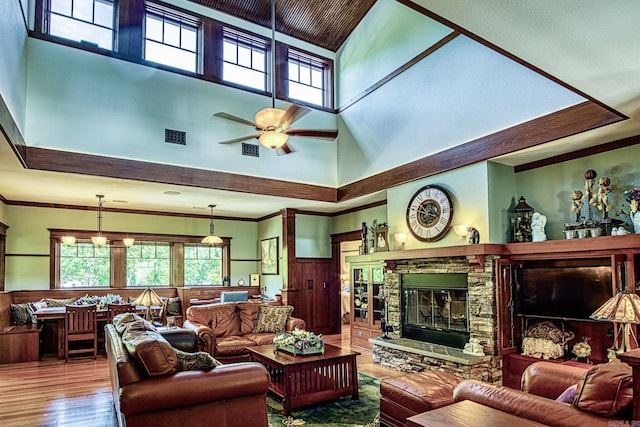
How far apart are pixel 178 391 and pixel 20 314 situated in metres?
6.31

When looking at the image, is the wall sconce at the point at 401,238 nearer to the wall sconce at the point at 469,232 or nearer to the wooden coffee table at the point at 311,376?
the wall sconce at the point at 469,232

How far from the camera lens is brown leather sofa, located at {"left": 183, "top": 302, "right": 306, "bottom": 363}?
5.73m

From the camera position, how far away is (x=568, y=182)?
17.3 feet

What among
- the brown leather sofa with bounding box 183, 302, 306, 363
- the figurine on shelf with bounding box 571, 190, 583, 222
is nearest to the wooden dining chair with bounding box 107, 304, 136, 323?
the brown leather sofa with bounding box 183, 302, 306, 363

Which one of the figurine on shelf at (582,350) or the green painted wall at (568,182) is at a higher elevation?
the green painted wall at (568,182)

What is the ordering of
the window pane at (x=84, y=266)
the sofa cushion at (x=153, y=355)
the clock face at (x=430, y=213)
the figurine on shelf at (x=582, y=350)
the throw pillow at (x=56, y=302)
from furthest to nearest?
the window pane at (x=84, y=266), the throw pillow at (x=56, y=302), the clock face at (x=430, y=213), the figurine on shelf at (x=582, y=350), the sofa cushion at (x=153, y=355)

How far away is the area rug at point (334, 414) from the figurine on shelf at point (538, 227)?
9.04ft

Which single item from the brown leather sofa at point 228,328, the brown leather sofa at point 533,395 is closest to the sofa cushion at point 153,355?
the brown leather sofa at point 533,395

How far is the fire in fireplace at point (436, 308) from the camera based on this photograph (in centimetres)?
582

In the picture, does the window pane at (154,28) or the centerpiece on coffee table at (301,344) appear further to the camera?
the window pane at (154,28)

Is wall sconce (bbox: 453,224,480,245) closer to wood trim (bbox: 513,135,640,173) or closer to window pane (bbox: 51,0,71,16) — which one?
wood trim (bbox: 513,135,640,173)

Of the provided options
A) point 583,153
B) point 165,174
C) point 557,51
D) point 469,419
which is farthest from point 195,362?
point 583,153

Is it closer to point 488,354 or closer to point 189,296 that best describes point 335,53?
point 189,296

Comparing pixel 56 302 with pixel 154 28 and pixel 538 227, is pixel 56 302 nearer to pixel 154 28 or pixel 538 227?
pixel 154 28
